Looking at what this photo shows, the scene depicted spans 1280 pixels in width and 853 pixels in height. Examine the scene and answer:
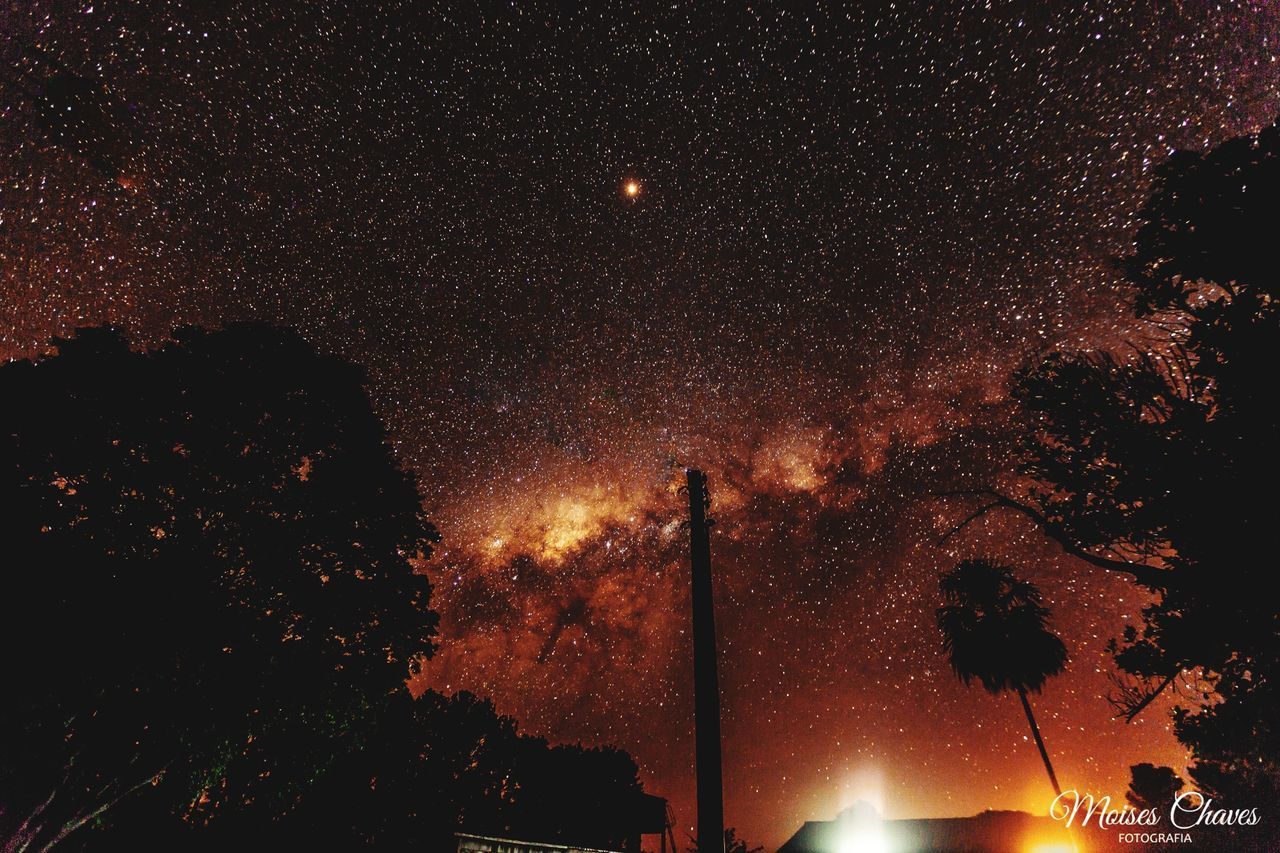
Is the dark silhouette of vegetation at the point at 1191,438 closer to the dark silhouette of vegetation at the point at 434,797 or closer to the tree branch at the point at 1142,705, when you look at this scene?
the tree branch at the point at 1142,705

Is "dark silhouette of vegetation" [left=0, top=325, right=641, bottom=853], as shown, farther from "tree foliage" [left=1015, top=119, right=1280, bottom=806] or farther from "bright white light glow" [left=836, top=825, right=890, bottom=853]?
"tree foliage" [left=1015, top=119, right=1280, bottom=806]

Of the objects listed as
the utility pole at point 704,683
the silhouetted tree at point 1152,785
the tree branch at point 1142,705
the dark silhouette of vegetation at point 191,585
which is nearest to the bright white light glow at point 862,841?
the tree branch at point 1142,705

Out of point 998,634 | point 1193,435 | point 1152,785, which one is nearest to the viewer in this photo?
point 1193,435

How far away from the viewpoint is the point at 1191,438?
933 centimetres

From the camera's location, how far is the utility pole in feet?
20.2

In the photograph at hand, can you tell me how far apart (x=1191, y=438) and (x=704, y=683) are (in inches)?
401

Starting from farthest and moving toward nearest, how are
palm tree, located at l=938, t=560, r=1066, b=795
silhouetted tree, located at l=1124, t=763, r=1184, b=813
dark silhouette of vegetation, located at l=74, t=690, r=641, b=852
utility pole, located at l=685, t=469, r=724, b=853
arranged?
1. silhouetted tree, located at l=1124, t=763, r=1184, b=813
2. palm tree, located at l=938, t=560, r=1066, b=795
3. dark silhouette of vegetation, located at l=74, t=690, r=641, b=852
4. utility pole, located at l=685, t=469, r=724, b=853

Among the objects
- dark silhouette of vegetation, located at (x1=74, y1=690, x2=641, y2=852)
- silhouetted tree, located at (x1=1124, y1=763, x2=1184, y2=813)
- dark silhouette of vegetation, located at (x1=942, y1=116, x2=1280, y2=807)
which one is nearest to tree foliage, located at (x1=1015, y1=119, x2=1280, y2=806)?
dark silhouette of vegetation, located at (x1=942, y1=116, x2=1280, y2=807)

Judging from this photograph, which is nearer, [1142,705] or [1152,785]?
[1142,705]

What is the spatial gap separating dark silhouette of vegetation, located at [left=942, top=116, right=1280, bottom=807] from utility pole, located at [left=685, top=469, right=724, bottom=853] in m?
7.23

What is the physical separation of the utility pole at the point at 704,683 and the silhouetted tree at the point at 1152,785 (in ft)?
218

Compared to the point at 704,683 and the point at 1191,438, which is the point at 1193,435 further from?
the point at 704,683

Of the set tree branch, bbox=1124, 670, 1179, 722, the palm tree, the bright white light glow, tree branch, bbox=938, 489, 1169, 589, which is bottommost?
the bright white light glow

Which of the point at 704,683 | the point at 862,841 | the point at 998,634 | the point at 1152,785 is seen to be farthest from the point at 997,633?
the point at 1152,785
